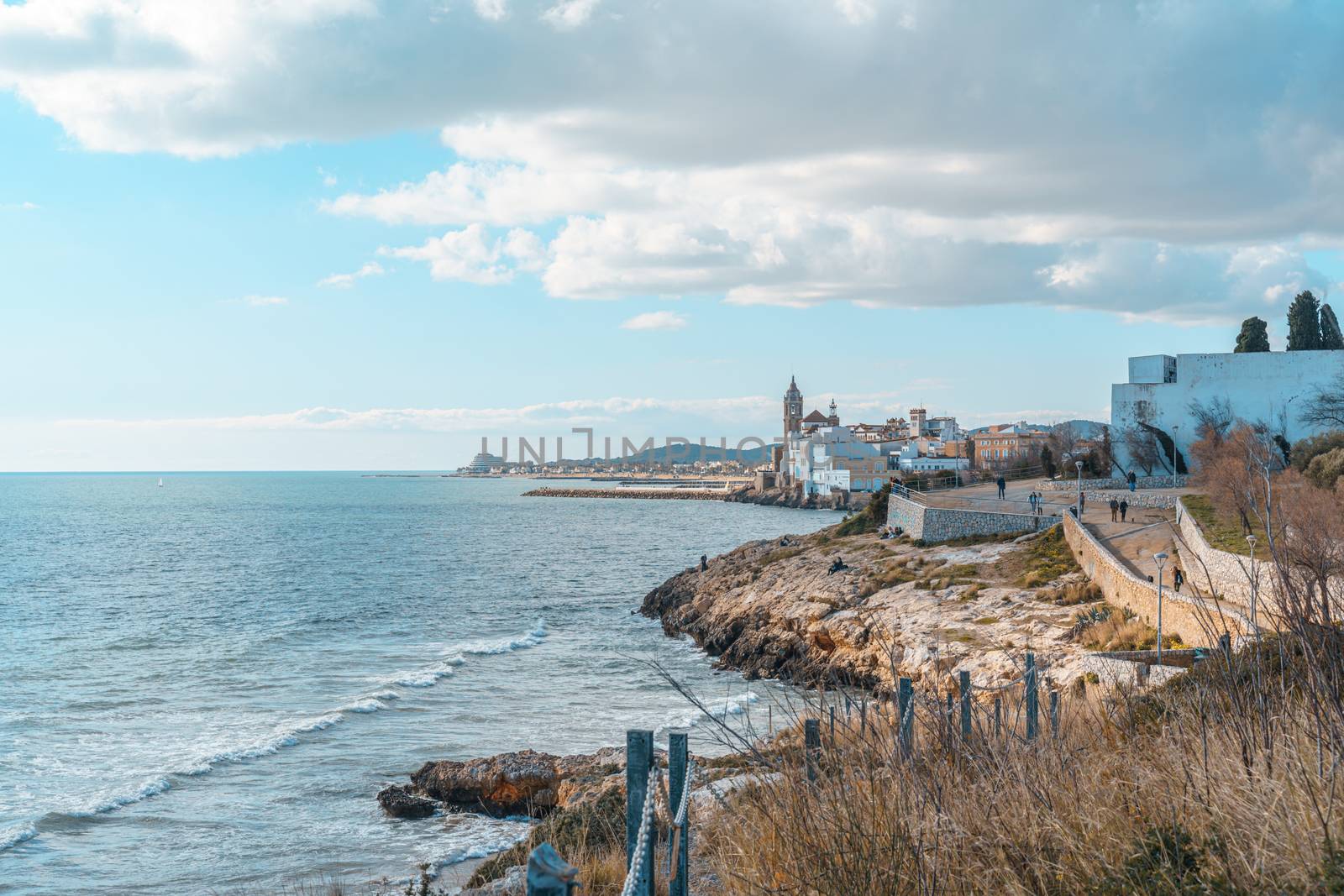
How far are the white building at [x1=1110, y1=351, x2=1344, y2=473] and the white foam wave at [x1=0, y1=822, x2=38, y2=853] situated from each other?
138ft

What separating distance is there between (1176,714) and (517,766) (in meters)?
11.1

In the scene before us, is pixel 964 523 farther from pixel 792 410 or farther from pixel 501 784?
pixel 792 410

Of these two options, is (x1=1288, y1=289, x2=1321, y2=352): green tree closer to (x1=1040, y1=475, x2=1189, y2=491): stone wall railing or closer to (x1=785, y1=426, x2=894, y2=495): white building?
(x1=1040, y1=475, x2=1189, y2=491): stone wall railing

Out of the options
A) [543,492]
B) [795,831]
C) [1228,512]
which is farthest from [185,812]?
[543,492]

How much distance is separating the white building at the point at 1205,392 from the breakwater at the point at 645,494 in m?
99.5

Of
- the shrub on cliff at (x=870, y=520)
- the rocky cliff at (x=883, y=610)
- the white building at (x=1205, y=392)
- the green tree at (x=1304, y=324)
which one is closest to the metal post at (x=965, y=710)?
the rocky cliff at (x=883, y=610)

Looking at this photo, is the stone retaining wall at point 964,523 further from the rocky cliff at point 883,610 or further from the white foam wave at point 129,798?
the white foam wave at point 129,798

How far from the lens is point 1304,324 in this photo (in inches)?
1828

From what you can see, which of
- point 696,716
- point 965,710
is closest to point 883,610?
point 696,716

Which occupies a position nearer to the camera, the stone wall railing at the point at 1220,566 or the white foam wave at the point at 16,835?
the white foam wave at the point at 16,835

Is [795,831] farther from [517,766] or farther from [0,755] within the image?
[0,755]

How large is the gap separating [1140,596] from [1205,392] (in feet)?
94.2

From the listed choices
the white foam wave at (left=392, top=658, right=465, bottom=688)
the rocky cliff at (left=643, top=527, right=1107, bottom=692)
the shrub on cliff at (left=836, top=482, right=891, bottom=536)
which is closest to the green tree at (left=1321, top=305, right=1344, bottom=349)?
the shrub on cliff at (left=836, top=482, right=891, bottom=536)

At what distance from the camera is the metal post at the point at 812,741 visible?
5613 mm
